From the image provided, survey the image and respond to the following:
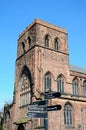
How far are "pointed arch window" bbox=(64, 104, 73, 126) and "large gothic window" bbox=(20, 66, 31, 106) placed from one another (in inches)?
227

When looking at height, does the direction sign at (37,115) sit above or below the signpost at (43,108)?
below

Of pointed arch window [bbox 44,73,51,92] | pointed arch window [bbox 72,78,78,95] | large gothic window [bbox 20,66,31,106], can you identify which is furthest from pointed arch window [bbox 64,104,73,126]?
pointed arch window [bbox 72,78,78,95]

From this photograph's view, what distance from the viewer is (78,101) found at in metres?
28.8

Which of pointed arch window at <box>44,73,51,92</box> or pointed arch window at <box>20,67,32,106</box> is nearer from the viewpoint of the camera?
pointed arch window at <box>44,73,51,92</box>

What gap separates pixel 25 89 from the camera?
32.8m

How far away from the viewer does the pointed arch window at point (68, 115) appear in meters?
27.2

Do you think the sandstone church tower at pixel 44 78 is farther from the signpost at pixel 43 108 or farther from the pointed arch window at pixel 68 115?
the signpost at pixel 43 108

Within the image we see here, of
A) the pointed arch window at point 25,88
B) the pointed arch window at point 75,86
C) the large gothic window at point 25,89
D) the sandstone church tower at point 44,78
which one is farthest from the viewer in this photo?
the pointed arch window at point 75,86

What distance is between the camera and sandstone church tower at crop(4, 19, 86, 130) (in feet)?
91.6

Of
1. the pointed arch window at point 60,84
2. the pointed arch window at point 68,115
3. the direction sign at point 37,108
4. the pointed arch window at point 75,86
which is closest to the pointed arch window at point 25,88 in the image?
the pointed arch window at point 60,84

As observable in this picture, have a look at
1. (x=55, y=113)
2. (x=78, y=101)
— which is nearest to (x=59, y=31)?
(x=78, y=101)

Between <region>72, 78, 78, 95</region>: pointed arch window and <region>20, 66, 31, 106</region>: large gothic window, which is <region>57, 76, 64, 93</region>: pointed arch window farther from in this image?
<region>20, 66, 31, 106</region>: large gothic window

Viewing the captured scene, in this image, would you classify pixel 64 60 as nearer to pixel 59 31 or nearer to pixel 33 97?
pixel 59 31

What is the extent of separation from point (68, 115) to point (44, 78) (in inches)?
244
